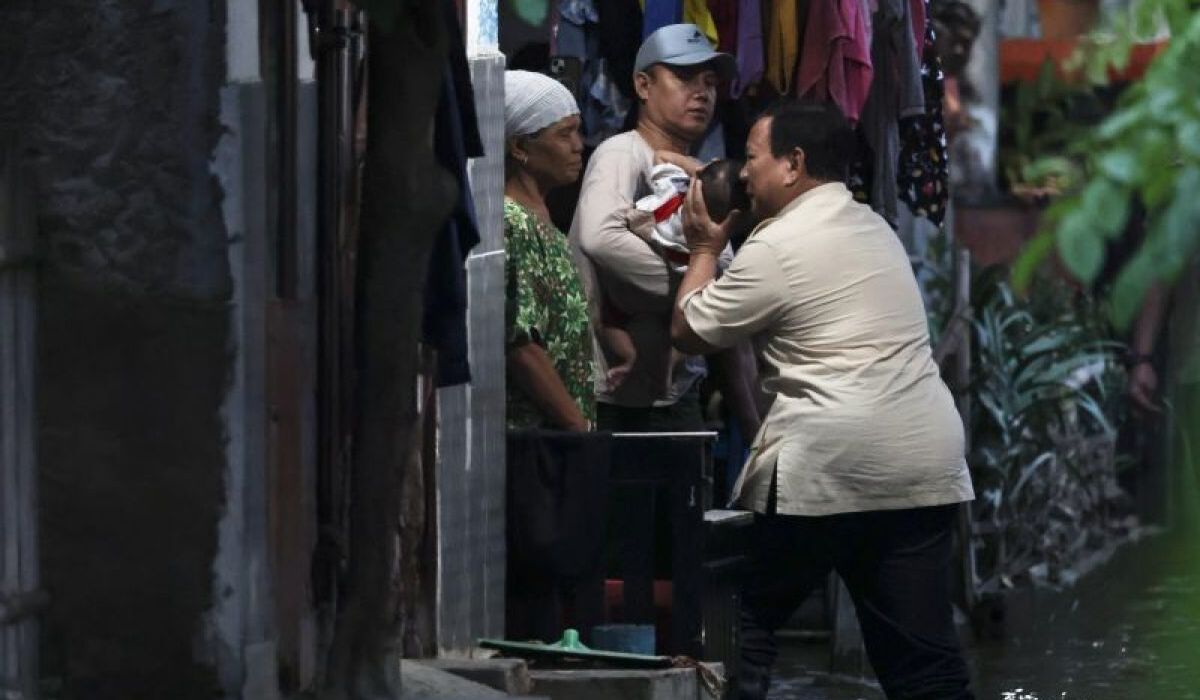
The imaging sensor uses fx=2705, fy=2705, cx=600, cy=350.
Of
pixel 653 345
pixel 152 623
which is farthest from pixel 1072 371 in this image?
pixel 152 623

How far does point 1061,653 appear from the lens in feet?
32.4

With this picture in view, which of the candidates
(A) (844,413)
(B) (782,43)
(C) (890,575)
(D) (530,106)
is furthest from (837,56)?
(C) (890,575)

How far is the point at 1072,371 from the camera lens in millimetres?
11750

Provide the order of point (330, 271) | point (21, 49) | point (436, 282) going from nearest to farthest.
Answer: point (21, 49), point (330, 271), point (436, 282)

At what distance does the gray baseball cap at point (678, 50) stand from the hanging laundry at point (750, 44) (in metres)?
0.49

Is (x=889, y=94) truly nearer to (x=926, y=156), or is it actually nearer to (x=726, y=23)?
(x=926, y=156)

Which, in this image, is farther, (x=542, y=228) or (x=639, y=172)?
(x=639, y=172)

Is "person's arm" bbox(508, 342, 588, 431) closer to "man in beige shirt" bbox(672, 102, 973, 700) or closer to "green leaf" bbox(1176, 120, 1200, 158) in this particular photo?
"man in beige shirt" bbox(672, 102, 973, 700)

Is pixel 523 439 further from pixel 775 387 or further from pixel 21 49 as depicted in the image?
pixel 21 49

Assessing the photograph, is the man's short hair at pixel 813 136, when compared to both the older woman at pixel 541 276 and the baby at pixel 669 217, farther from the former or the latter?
the older woman at pixel 541 276

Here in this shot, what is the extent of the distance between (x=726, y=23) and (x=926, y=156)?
3.36 ft

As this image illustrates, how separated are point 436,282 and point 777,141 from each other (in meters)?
1.28

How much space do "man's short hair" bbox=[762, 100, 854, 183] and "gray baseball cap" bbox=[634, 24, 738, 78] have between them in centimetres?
117

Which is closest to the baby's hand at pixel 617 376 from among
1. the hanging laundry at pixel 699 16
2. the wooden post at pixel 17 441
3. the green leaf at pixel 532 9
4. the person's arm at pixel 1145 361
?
the hanging laundry at pixel 699 16
